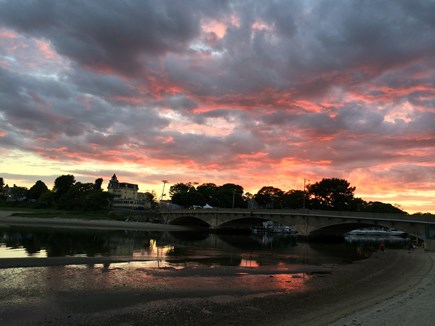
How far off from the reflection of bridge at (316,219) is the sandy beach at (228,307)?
37.0 metres

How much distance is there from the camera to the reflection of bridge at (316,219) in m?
58.8

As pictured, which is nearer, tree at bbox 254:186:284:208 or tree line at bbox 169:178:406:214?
tree line at bbox 169:178:406:214

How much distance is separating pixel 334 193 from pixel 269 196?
56.9 metres

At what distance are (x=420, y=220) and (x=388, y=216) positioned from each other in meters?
6.43

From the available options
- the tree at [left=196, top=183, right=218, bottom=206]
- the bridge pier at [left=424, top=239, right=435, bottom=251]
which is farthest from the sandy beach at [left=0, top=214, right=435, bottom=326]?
the tree at [left=196, top=183, right=218, bottom=206]

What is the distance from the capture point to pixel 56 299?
1695 cm

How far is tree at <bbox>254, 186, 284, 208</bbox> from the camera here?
576ft

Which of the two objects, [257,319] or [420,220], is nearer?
[257,319]

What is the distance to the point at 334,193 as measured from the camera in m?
125

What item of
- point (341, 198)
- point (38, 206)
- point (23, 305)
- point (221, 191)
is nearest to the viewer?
point (23, 305)

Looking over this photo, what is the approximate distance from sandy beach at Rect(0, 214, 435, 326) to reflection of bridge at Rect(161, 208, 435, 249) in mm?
36999

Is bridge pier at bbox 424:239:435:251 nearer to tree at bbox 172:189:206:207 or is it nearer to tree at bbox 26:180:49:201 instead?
tree at bbox 172:189:206:207

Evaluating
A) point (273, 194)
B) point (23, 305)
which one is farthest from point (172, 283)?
point (273, 194)

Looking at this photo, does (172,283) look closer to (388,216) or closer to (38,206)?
(388,216)
